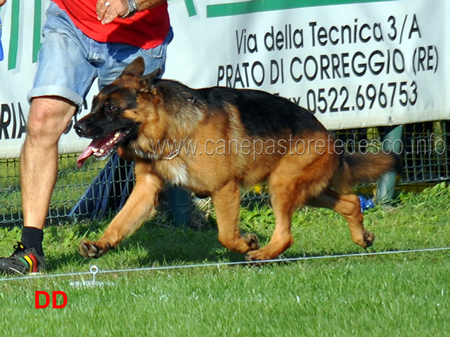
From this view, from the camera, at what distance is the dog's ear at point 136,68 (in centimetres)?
475

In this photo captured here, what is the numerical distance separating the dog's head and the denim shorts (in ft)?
1.00

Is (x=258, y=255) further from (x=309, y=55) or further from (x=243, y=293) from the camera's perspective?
(x=309, y=55)

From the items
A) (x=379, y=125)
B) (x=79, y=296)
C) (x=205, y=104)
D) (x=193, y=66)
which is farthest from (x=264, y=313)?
(x=379, y=125)

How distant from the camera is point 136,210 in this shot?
191 inches

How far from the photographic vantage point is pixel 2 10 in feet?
20.8

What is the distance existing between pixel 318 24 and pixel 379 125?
1.08 m

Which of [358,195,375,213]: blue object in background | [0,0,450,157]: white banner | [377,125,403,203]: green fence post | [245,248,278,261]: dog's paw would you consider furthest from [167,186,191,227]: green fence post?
[245,248,278,261]: dog's paw

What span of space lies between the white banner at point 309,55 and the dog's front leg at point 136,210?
1.73m

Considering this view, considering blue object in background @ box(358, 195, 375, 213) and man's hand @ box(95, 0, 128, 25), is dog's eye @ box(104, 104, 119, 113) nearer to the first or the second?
man's hand @ box(95, 0, 128, 25)

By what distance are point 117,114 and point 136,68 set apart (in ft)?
1.12

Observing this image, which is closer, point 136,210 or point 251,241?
point 136,210

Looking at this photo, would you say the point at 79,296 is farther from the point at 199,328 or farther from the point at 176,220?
the point at 176,220

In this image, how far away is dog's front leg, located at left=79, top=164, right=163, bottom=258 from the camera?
4.65 m

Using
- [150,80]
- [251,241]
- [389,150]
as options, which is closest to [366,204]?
[389,150]
